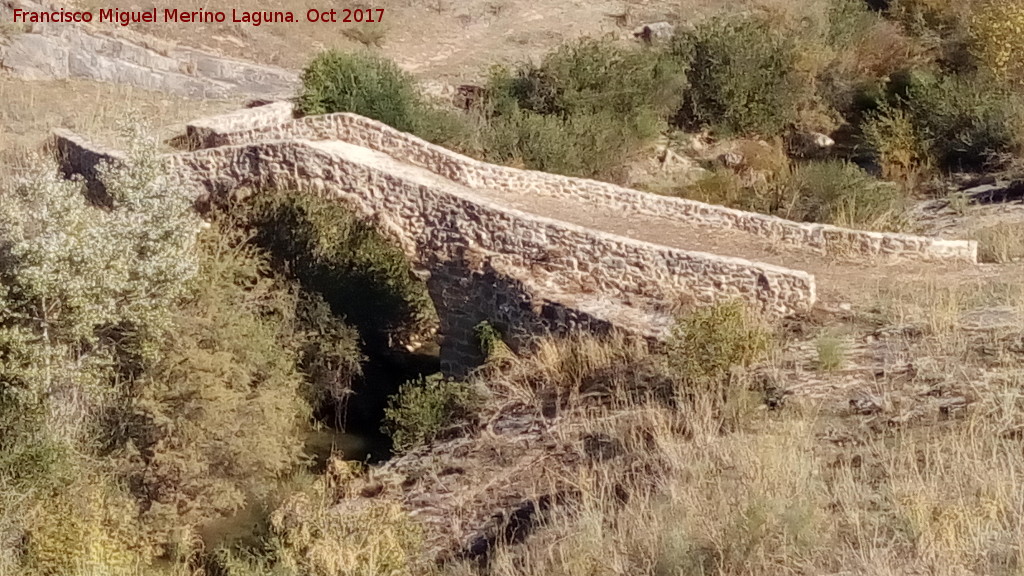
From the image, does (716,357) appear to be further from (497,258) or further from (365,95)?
(365,95)

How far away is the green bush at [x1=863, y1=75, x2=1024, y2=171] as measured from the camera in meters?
20.1

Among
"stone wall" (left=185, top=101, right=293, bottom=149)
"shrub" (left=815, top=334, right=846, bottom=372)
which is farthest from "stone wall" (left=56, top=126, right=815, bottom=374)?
"stone wall" (left=185, top=101, right=293, bottom=149)

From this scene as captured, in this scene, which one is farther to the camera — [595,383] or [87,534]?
[595,383]

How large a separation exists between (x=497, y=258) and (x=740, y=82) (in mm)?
11926

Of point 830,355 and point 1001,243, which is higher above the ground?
point 1001,243

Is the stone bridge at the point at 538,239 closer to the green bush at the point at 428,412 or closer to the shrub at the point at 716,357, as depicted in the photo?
the shrub at the point at 716,357

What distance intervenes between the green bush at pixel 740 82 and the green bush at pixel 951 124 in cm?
188

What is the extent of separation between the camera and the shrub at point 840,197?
17439 mm

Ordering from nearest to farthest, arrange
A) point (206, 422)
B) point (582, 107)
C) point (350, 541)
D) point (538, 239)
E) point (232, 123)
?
point (350, 541)
point (206, 422)
point (538, 239)
point (232, 123)
point (582, 107)

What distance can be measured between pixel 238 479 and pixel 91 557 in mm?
2402

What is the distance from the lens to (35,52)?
20016 millimetres

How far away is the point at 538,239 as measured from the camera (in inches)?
504

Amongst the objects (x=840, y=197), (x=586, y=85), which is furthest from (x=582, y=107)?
(x=840, y=197)

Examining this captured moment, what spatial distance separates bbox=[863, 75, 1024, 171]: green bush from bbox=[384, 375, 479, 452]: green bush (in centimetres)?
1175
